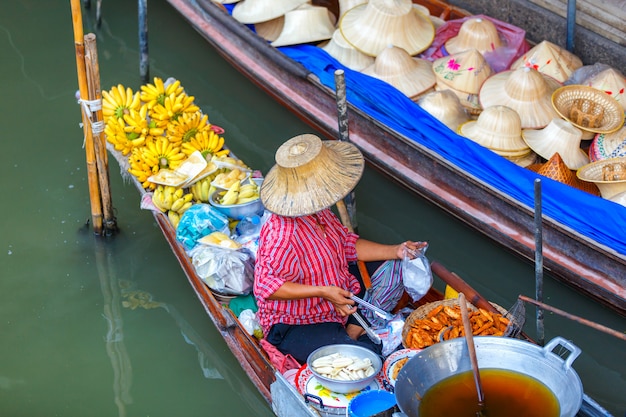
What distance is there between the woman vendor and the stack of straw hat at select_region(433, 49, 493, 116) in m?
2.01

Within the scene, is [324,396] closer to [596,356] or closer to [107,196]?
[596,356]

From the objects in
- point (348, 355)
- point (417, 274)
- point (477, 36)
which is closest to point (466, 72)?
point (477, 36)

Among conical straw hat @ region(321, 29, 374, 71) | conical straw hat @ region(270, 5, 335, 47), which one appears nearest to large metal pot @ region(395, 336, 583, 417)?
conical straw hat @ region(321, 29, 374, 71)

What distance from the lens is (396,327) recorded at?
3.91 m

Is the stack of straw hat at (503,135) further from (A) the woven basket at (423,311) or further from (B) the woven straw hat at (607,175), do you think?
(A) the woven basket at (423,311)

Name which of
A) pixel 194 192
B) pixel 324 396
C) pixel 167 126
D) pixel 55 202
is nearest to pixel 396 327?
pixel 324 396

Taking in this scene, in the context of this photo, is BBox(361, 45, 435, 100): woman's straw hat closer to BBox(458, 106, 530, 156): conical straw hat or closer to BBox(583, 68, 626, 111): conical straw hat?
BBox(458, 106, 530, 156): conical straw hat

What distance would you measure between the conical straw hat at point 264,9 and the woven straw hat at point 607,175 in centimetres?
269

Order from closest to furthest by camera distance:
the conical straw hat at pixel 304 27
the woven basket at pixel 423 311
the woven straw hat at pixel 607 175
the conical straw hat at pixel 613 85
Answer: the woven basket at pixel 423 311
the woven straw hat at pixel 607 175
the conical straw hat at pixel 613 85
the conical straw hat at pixel 304 27

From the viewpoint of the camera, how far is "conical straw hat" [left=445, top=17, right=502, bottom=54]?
5.96m

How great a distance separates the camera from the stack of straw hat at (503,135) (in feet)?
16.9

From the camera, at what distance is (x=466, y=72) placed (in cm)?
568

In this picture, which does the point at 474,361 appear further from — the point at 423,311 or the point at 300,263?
the point at 300,263

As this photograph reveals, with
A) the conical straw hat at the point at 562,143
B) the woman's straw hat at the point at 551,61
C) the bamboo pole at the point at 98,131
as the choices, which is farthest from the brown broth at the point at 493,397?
the woman's straw hat at the point at 551,61
